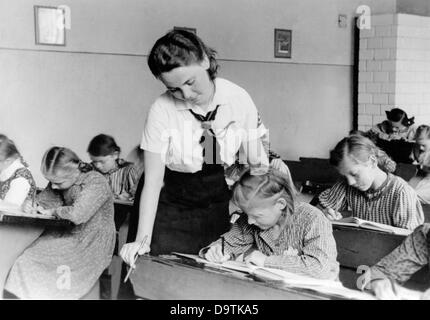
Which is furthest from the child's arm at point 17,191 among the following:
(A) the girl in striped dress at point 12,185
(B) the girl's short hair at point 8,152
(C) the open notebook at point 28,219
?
(C) the open notebook at point 28,219

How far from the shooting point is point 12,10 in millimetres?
3559

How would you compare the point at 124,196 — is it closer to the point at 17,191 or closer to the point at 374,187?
the point at 17,191

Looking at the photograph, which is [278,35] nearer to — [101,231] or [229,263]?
[101,231]

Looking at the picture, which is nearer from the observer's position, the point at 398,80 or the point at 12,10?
the point at 12,10

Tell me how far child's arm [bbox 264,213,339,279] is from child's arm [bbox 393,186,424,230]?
0.60m

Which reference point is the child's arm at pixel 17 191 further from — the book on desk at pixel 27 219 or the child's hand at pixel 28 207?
the book on desk at pixel 27 219

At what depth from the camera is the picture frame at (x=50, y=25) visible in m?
3.40

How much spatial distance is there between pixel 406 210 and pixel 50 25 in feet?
7.19

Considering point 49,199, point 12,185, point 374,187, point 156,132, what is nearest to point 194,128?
point 156,132

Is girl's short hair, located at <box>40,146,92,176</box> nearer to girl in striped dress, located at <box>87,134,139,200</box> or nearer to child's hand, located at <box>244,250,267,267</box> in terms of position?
girl in striped dress, located at <box>87,134,139,200</box>

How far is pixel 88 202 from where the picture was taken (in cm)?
253

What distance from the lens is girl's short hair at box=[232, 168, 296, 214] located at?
1.81 metres
